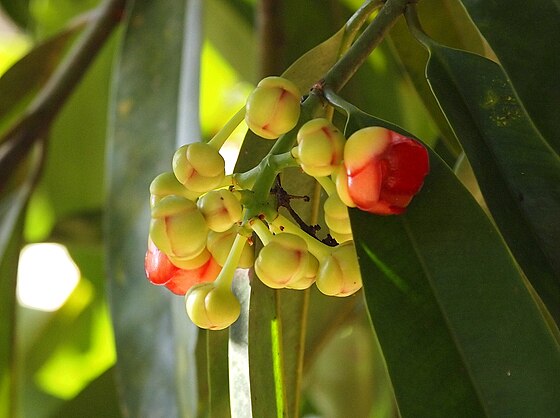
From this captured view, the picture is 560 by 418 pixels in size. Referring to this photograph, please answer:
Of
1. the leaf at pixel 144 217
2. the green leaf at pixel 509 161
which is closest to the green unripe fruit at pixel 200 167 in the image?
the green leaf at pixel 509 161

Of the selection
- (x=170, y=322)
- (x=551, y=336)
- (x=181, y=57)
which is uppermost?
(x=181, y=57)

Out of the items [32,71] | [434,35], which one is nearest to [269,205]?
[434,35]

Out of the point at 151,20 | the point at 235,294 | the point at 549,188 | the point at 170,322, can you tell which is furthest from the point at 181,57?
the point at 549,188

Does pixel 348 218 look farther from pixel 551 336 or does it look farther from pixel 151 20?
pixel 151 20

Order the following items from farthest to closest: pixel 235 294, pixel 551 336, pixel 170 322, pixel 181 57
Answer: pixel 181 57
pixel 170 322
pixel 235 294
pixel 551 336

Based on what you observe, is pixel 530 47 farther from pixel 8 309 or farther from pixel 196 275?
pixel 8 309

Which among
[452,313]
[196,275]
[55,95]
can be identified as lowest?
[452,313]
